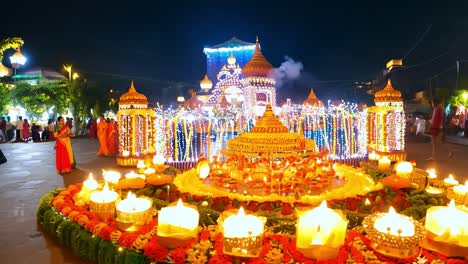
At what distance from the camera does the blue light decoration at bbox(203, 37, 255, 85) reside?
43.2 m

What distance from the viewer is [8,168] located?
1023cm

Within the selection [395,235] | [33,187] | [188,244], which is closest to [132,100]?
[33,187]

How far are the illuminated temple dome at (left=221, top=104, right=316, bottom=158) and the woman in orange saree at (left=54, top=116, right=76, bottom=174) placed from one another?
5894 mm

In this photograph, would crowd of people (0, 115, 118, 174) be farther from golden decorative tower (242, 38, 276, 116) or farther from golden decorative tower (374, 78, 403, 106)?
golden decorative tower (374, 78, 403, 106)

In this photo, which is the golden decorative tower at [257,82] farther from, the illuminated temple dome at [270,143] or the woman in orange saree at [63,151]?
the illuminated temple dome at [270,143]

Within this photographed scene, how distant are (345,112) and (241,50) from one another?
1327 inches

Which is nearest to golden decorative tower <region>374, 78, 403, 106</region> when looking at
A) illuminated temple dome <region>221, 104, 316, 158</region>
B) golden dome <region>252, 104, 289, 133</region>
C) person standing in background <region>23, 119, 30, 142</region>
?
illuminated temple dome <region>221, 104, 316, 158</region>

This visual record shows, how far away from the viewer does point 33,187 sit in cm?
760

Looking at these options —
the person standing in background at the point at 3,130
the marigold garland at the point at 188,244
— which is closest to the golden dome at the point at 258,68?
the person standing in background at the point at 3,130

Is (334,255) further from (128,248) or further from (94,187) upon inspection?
(94,187)

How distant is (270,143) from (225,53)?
39886mm

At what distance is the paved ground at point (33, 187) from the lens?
404 centimetres

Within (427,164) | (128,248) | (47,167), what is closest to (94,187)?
(128,248)

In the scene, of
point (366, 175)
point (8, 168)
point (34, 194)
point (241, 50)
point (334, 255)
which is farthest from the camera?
point (241, 50)
